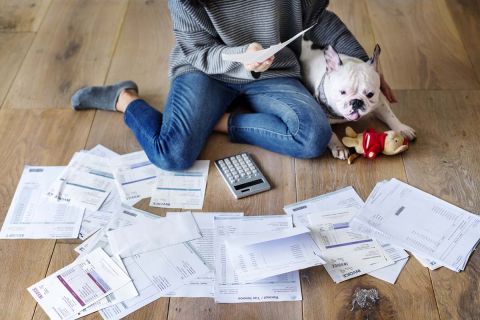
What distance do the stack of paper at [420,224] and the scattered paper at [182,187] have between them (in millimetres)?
422

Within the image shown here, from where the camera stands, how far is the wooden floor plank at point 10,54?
1.81 m

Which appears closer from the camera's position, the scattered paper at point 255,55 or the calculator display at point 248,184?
the scattered paper at point 255,55

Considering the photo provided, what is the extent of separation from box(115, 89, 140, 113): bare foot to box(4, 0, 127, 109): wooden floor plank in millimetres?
193

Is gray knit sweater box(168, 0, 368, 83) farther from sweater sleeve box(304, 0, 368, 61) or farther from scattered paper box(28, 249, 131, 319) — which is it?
scattered paper box(28, 249, 131, 319)

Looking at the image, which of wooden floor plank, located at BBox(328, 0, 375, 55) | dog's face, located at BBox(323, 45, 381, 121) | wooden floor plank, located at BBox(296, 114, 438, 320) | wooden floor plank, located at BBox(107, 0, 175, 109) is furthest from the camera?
wooden floor plank, located at BBox(328, 0, 375, 55)

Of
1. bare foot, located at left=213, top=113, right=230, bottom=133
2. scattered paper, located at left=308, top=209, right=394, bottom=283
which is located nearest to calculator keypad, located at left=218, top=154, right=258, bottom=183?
bare foot, located at left=213, top=113, right=230, bottom=133

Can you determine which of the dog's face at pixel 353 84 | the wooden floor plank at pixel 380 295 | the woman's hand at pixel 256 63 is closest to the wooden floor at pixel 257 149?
the wooden floor plank at pixel 380 295

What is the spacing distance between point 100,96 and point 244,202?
1.98 ft

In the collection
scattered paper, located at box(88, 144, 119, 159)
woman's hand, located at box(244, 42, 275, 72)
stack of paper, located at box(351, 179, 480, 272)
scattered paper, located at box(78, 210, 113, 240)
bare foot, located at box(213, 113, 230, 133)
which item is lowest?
scattered paper, located at box(78, 210, 113, 240)

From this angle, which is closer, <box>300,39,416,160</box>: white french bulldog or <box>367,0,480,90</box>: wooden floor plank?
<box>300,39,416,160</box>: white french bulldog

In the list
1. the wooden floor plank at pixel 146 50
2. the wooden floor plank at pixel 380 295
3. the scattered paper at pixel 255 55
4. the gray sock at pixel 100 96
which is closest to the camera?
the wooden floor plank at pixel 380 295

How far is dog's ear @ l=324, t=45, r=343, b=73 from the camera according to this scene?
142 centimetres

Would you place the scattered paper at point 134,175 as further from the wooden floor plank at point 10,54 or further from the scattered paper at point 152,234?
the wooden floor plank at point 10,54

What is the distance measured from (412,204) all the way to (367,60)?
45 cm
